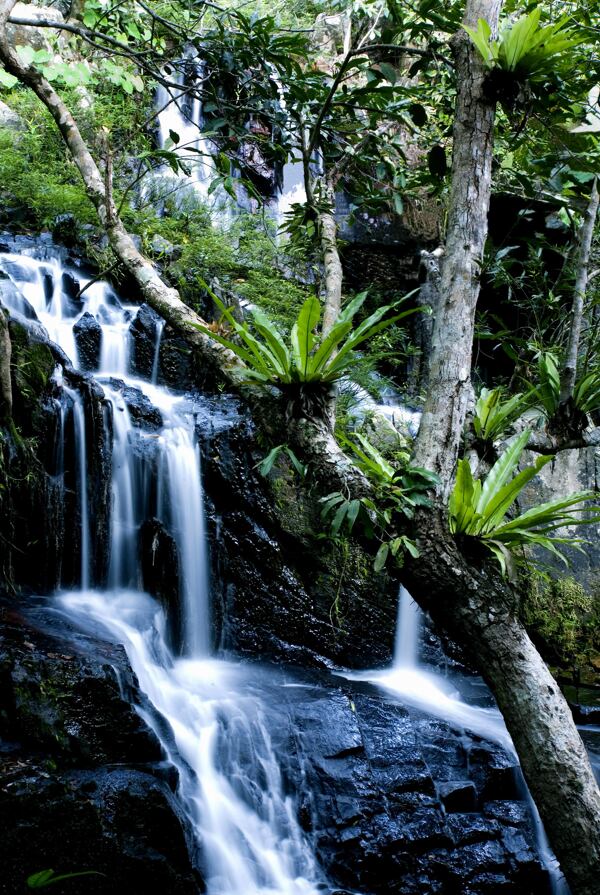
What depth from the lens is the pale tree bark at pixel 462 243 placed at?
2.63 meters

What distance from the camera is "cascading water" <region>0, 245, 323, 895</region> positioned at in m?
3.68

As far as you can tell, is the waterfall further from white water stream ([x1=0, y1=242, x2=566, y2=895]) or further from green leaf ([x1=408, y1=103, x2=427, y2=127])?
green leaf ([x1=408, y1=103, x2=427, y2=127])

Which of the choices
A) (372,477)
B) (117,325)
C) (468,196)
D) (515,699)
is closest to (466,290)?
(468,196)

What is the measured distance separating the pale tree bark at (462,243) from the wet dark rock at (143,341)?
5.24 meters

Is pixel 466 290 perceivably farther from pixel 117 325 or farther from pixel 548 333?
pixel 548 333

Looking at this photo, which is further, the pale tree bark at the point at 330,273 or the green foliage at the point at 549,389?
the green foliage at the point at 549,389

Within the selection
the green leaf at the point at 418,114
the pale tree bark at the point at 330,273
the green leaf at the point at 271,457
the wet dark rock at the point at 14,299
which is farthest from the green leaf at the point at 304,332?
the wet dark rock at the point at 14,299

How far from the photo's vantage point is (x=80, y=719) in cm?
339

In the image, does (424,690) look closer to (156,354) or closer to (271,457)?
(271,457)

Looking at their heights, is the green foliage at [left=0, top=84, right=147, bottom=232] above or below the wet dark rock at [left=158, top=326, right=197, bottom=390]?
above

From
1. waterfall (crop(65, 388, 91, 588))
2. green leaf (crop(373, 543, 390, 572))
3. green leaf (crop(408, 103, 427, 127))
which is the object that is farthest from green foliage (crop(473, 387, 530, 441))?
waterfall (crop(65, 388, 91, 588))

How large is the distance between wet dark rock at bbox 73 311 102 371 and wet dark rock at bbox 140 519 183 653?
237 centimetres

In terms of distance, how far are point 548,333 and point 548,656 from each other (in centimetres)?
460

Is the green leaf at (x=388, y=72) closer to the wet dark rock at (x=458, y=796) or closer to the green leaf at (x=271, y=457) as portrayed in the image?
the green leaf at (x=271, y=457)
